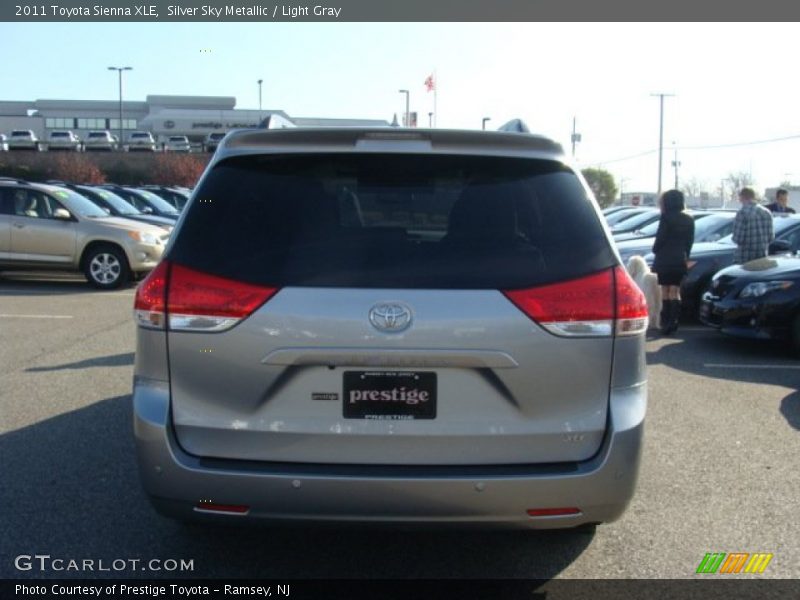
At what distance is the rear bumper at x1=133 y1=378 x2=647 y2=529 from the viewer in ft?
10.5

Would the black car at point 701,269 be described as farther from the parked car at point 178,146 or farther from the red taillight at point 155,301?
the parked car at point 178,146

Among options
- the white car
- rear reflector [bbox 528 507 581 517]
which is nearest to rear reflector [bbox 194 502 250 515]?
rear reflector [bbox 528 507 581 517]

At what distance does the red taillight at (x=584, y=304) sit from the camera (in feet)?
10.6

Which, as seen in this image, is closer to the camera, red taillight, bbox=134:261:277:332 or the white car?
red taillight, bbox=134:261:277:332

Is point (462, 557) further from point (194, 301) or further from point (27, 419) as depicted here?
point (27, 419)

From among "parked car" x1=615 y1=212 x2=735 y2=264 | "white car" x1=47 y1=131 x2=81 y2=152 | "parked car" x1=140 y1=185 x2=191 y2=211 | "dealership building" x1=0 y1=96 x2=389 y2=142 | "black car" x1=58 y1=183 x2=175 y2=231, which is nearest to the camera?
"parked car" x1=615 y1=212 x2=735 y2=264

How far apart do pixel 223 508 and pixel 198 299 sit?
0.79 m

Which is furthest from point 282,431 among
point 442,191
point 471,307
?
point 442,191

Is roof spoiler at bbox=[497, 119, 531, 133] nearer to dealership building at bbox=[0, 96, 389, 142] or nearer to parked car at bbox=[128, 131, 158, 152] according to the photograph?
parked car at bbox=[128, 131, 158, 152]

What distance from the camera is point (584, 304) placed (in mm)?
3285

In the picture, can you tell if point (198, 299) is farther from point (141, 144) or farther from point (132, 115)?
point (132, 115)

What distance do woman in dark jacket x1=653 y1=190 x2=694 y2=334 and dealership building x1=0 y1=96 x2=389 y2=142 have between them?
7388 cm

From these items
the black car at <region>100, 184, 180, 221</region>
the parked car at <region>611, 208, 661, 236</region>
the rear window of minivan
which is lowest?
the parked car at <region>611, 208, 661, 236</region>

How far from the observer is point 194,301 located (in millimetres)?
3270
